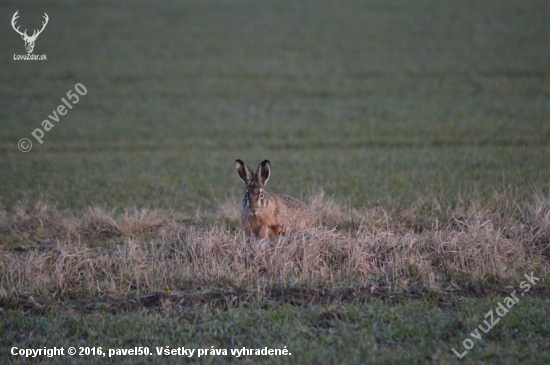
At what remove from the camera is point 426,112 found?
2317 centimetres

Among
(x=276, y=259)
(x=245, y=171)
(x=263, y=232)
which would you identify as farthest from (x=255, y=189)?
(x=276, y=259)

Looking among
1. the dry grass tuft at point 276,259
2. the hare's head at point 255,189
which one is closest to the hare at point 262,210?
the hare's head at point 255,189

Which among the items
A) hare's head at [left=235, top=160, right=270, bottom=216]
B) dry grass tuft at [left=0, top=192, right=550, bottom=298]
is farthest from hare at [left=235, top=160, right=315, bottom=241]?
dry grass tuft at [left=0, top=192, right=550, bottom=298]

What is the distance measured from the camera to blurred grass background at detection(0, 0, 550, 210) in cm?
1444

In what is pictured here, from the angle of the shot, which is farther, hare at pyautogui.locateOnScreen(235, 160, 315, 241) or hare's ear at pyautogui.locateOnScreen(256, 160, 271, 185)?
hare's ear at pyautogui.locateOnScreen(256, 160, 271, 185)

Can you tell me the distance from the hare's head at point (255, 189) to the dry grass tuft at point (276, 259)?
48cm

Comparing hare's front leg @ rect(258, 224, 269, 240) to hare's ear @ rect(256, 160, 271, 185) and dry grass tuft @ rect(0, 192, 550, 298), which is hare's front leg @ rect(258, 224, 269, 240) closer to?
dry grass tuft @ rect(0, 192, 550, 298)

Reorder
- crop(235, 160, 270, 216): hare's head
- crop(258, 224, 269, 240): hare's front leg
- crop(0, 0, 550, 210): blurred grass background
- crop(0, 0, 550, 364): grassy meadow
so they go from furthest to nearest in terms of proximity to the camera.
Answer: crop(0, 0, 550, 210): blurred grass background, crop(258, 224, 269, 240): hare's front leg, crop(235, 160, 270, 216): hare's head, crop(0, 0, 550, 364): grassy meadow

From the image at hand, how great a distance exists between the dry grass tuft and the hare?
26 centimetres

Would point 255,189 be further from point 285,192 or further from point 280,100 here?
point 280,100

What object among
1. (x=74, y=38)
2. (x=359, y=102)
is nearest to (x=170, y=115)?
(x=359, y=102)

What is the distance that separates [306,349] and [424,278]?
2258mm

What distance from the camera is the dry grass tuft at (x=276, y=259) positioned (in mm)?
7949

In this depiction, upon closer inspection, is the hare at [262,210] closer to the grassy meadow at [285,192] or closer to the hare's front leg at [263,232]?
the hare's front leg at [263,232]
